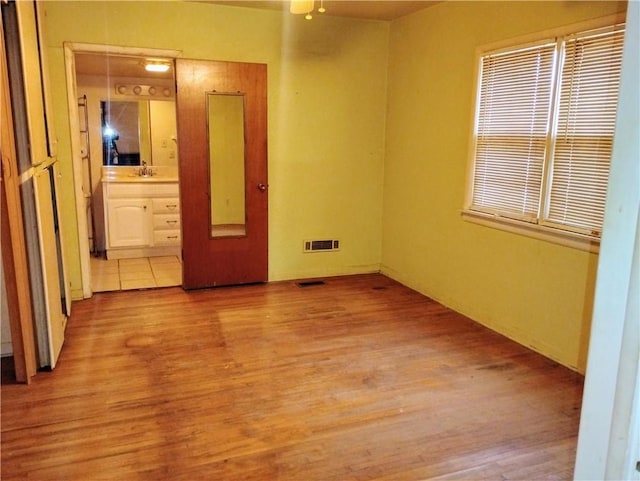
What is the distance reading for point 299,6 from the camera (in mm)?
3057

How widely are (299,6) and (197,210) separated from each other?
2.18 m

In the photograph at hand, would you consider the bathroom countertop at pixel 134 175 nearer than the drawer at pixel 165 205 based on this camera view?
Yes

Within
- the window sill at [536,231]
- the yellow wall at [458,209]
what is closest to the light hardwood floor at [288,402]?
the yellow wall at [458,209]

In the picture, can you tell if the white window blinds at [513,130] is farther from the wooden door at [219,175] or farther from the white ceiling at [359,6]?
the wooden door at [219,175]

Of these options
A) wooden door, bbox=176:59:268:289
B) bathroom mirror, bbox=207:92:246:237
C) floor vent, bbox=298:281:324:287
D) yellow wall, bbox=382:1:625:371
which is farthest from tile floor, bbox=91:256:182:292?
yellow wall, bbox=382:1:625:371

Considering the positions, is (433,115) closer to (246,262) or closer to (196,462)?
(246,262)

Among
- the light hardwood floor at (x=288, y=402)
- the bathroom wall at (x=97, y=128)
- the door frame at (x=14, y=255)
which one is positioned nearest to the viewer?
the light hardwood floor at (x=288, y=402)

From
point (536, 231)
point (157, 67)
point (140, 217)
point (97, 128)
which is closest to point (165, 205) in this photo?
point (140, 217)

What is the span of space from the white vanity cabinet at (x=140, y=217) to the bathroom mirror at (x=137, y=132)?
1.94 feet

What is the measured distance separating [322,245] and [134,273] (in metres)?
2.01

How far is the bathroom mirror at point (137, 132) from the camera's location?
5.98 meters

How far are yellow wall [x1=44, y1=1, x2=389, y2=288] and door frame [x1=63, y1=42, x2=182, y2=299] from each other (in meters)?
0.04

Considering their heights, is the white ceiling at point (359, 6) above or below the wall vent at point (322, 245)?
above

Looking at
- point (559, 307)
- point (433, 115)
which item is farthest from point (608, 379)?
point (433, 115)
